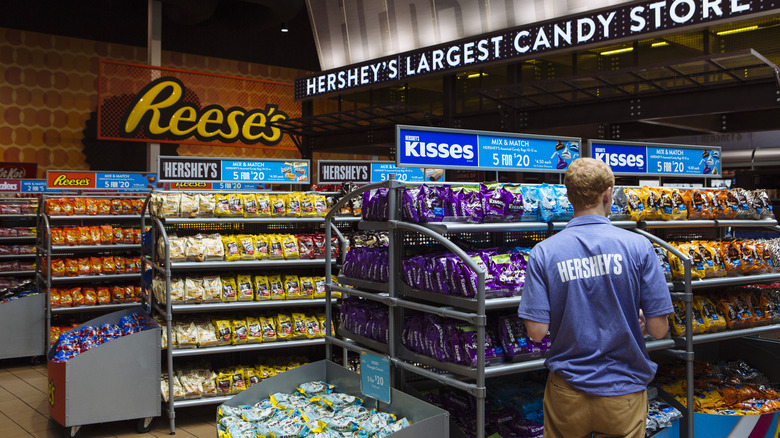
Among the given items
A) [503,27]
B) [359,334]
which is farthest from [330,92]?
[359,334]

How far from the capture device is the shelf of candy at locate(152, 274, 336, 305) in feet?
19.3

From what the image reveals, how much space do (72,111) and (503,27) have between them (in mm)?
10846

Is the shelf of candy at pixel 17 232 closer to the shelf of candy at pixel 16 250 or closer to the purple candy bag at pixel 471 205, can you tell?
the shelf of candy at pixel 16 250

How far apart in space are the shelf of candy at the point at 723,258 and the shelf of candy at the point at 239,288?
3076 millimetres

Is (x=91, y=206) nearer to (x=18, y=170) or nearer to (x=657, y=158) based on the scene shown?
(x=657, y=158)

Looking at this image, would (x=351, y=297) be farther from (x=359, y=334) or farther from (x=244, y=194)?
(x=244, y=194)

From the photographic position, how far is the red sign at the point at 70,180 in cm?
1046

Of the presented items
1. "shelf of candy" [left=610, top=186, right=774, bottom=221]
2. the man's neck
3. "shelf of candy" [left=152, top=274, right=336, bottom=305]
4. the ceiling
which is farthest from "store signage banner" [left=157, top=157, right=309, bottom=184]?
the ceiling

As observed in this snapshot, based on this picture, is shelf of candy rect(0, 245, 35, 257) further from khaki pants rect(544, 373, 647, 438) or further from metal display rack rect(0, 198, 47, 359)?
khaki pants rect(544, 373, 647, 438)

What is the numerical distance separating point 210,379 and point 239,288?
2.85 feet

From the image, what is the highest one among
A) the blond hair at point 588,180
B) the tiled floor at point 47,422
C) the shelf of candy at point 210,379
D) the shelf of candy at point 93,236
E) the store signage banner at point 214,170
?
the store signage banner at point 214,170

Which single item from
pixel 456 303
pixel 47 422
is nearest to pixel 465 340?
pixel 456 303

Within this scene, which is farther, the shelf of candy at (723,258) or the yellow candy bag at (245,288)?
the yellow candy bag at (245,288)

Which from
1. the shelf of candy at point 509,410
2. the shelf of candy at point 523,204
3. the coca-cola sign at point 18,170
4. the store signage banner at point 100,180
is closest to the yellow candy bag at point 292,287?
the shelf of candy at point 523,204
